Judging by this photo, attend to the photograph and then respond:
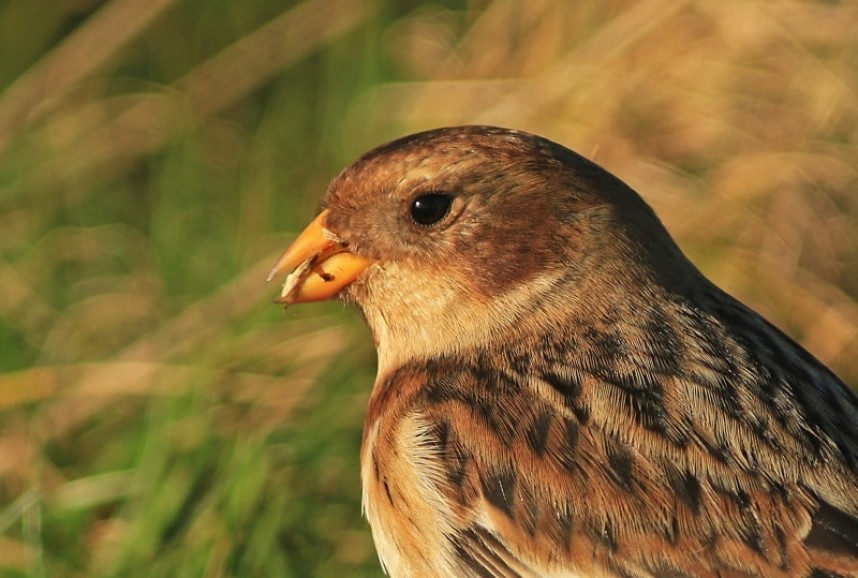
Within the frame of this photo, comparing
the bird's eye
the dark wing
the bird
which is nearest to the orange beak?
the bird

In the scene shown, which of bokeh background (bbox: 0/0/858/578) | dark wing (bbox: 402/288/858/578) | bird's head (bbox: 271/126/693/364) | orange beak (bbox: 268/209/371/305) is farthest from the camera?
bokeh background (bbox: 0/0/858/578)

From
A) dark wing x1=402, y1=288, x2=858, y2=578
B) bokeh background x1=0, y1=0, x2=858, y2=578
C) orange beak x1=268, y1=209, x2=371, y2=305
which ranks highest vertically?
dark wing x1=402, y1=288, x2=858, y2=578

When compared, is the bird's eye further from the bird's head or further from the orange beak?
the orange beak

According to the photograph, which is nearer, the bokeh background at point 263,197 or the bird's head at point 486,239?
the bird's head at point 486,239

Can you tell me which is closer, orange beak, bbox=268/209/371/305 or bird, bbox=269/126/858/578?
bird, bbox=269/126/858/578

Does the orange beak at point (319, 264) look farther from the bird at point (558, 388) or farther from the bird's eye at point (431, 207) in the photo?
the bird's eye at point (431, 207)

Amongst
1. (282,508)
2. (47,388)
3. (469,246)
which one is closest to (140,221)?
(47,388)

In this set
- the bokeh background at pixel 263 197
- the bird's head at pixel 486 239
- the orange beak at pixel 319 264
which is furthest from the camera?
the bokeh background at pixel 263 197

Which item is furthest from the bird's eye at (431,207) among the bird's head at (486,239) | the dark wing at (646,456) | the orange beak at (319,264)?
the dark wing at (646,456)

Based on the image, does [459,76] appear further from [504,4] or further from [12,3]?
[12,3]
